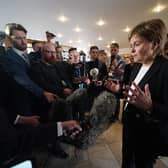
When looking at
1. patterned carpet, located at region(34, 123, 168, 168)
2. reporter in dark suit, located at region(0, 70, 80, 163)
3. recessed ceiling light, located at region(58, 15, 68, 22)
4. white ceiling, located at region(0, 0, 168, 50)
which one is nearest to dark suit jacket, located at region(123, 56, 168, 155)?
reporter in dark suit, located at region(0, 70, 80, 163)

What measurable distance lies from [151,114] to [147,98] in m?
0.11

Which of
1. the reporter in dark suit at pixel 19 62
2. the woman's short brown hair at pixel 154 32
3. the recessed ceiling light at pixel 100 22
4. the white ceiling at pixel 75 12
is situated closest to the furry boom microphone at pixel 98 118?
the woman's short brown hair at pixel 154 32

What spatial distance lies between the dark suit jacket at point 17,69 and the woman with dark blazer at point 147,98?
1075 mm

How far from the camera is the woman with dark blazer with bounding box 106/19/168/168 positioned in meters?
0.73

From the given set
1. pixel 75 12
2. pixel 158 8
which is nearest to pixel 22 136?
pixel 75 12

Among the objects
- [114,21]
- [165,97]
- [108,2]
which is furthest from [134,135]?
[114,21]

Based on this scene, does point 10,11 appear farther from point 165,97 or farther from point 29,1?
point 165,97

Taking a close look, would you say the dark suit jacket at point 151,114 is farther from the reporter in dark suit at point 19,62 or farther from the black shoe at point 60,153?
the black shoe at point 60,153

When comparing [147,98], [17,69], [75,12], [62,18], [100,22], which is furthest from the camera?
[100,22]

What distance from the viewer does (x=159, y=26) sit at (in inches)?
33.6

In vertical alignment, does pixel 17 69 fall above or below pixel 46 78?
above

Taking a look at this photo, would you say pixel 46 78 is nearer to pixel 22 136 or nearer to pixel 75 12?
pixel 22 136

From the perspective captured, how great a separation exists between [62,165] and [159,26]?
5.53 feet

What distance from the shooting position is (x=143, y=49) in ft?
2.83
